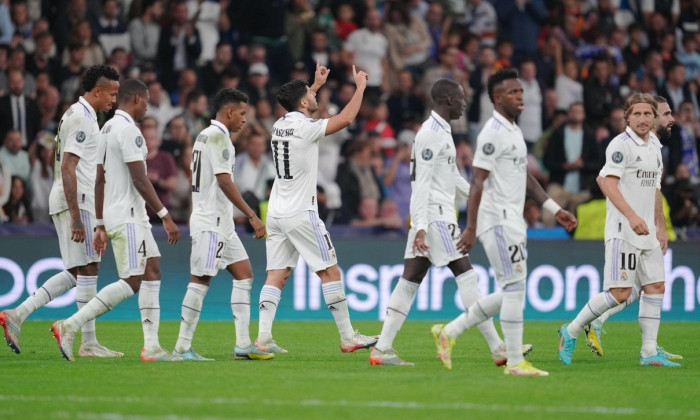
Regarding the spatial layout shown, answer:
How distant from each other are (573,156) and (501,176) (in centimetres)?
1146

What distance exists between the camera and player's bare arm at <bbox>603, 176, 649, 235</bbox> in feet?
35.5

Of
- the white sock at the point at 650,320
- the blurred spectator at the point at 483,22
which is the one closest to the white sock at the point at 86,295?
the white sock at the point at 650,320

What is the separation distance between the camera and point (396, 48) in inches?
894

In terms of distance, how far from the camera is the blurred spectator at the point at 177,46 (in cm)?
2125

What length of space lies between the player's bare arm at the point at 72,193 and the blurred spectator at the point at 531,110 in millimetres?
11896

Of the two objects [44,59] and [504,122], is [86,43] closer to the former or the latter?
[44,59]

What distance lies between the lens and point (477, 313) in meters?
10.4

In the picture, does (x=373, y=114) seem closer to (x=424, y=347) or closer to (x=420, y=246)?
(x=424, y=347)

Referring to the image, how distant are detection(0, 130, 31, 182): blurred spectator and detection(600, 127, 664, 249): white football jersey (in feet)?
33.1

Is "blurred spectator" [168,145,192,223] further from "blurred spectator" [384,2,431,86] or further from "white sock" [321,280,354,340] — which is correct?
"white sock" [321,280,354,340]

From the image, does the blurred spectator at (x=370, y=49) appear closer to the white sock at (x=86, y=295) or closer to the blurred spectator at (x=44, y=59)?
the blurred spectator at (x=44, y=59)

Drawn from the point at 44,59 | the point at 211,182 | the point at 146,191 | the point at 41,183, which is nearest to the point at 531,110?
the point at 44,59

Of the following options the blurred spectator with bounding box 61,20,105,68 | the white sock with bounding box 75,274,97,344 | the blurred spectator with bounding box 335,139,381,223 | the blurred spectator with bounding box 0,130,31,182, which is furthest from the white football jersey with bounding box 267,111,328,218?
the blurred spectator with bounding box 61,20,105,68

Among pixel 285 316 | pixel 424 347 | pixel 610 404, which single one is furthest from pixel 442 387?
pixel 285 316
